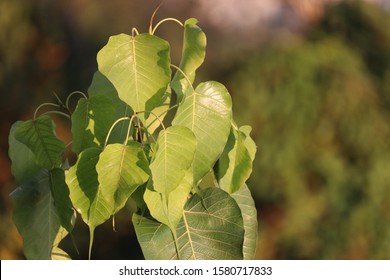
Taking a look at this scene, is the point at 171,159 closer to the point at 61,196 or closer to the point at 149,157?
the point at 149,157

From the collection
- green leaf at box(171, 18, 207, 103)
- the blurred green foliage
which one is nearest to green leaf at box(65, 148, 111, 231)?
green leaf at box(171, 18, 207, 103)

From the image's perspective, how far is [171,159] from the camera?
68 centimetres

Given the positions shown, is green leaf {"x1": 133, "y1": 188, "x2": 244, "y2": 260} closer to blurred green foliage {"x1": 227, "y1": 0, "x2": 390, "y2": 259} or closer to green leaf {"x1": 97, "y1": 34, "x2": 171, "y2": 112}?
green leaf {"x1": 97, "y1": 34, "x2": 171, "y2": 112}

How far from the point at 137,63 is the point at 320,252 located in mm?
1813

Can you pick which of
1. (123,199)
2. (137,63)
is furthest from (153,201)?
(137,63)

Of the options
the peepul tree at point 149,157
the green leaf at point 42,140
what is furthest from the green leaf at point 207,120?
the green leaf at point 42,140

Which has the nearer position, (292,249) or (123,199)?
(123,199)

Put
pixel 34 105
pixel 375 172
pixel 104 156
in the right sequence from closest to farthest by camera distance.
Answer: pixel 104 156 < pixel 375 172 < pixel 34 105

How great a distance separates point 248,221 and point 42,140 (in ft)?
0.87

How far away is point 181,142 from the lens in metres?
0.68

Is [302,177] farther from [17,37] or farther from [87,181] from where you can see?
[87,181]

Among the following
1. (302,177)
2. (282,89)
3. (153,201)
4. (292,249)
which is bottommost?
(292,249)

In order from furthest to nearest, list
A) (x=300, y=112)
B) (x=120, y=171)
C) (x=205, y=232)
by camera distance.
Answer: (x=300, y=112), (x=205, y=232), (x=120, y=171)

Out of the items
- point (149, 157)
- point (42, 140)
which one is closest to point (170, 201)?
point (149, 157)
